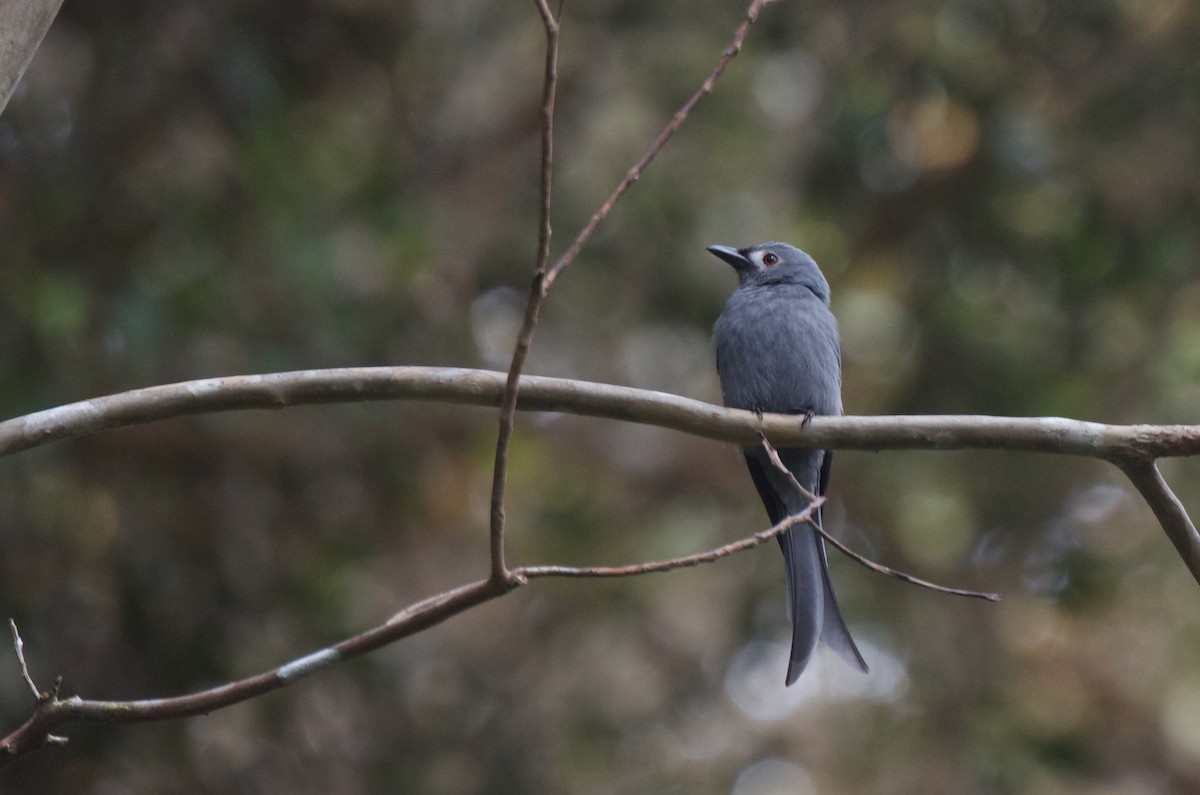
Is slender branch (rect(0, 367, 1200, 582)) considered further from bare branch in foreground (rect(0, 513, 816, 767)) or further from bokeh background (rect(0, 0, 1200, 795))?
bokeh background (rect(0, 0, 1200, 795))

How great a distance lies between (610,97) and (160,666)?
3981 millimetres

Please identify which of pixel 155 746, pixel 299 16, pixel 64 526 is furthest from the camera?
pixel 299 16

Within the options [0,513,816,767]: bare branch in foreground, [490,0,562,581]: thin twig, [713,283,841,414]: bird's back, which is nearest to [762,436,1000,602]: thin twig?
[0,513,816,767]: bare branch in foreground

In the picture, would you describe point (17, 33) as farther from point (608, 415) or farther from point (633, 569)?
point (633, 569)

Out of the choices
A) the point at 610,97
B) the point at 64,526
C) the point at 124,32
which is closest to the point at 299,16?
the point at 124,32

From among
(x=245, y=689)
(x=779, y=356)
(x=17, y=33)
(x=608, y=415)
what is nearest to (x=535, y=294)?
(x=608, y=415)

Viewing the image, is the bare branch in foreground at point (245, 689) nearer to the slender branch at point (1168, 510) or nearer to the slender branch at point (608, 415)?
the slender branch at point (608, 415)

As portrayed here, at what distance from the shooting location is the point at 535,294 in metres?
2.24

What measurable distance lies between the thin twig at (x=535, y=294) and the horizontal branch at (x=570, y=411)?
41cm

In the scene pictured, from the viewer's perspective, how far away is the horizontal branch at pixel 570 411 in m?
2.65

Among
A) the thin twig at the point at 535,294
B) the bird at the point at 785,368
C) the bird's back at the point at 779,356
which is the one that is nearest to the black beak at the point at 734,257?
the bird at the point at 785,368

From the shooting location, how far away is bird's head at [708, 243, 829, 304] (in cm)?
492

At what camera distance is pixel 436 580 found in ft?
24.2

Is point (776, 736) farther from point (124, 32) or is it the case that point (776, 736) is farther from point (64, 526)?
point (124, 32)
